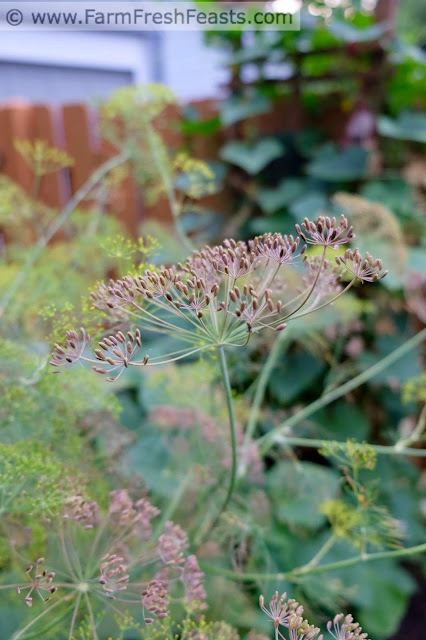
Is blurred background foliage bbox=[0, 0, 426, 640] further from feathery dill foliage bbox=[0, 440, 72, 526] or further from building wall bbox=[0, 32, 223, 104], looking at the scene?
building wall bbox=[0, 32, 223, 104]

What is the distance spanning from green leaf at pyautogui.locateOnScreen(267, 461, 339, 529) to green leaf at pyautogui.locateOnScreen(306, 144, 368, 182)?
0.82 m

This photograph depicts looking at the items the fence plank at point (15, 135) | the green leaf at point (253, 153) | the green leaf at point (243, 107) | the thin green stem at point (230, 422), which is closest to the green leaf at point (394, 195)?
the green leaf at point (253, 153)

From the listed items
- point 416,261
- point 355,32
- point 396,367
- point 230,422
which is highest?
point 355,32

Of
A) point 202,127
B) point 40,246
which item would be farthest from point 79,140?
point 40,246

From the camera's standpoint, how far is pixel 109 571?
333 millimetres

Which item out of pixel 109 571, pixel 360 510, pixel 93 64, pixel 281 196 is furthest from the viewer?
pixel 93 64

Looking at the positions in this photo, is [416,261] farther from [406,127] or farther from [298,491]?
[298,491]

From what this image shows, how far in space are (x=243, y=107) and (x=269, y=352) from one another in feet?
3.21

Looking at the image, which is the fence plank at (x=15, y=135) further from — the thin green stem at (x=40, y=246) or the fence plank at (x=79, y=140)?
the thin green stem at (x=40, y=246)

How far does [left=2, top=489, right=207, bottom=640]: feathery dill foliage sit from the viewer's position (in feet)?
1.09

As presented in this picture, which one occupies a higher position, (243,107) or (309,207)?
(243,107)

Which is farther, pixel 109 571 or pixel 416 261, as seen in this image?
pixel 416 261

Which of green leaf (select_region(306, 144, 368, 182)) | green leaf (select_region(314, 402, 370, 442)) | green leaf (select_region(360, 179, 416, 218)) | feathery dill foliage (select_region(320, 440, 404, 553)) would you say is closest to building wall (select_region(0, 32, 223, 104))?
green leaf (select_region(306, 144, 368, 182))

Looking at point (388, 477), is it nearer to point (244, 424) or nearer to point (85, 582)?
point (244, 424)
